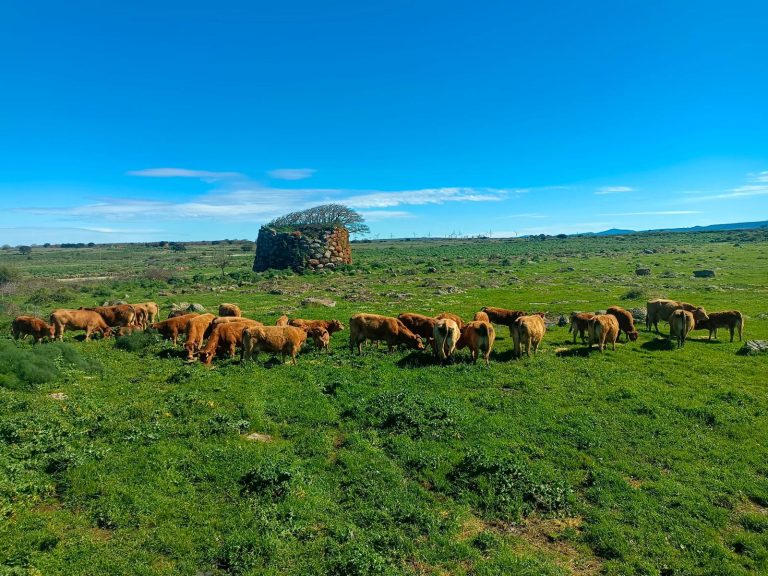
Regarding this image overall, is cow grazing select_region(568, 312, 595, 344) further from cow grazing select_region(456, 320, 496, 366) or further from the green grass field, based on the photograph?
cow grazing select_region(456, 320, 496, 366)

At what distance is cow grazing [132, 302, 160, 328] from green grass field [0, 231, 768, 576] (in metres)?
5.55

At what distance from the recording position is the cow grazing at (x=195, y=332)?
16.0 meters

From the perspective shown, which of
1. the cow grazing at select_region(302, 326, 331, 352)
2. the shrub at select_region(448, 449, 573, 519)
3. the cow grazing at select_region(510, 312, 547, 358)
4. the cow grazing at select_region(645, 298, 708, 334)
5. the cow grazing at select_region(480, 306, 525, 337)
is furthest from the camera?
the cow grazing at select_region(645, 298, 708, 334)

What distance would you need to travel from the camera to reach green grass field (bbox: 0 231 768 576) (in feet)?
20.2

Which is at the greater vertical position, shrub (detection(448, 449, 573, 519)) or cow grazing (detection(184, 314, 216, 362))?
cow grazing (detection(184, 314, 216, 362))

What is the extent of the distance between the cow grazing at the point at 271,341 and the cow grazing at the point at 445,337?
16.9 feet

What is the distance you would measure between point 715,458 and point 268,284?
37911mm

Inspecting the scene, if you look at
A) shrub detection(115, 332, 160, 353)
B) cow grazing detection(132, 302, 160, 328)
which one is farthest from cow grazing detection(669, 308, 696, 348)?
cow grazing detection(132, 302, 160, 328)

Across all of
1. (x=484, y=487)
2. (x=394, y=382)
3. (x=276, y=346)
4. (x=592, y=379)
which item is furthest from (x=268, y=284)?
(x=484, y=487)

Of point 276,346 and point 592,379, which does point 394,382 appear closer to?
point 276,346

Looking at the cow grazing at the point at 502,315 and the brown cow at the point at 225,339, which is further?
the cow grazing at the point at 502,315

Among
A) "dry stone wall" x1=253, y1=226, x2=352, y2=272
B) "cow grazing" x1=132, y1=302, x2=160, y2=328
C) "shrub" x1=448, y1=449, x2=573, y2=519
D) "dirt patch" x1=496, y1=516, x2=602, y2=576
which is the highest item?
"dry stone wall" x1=253, y1=226, x2=352, y2=272

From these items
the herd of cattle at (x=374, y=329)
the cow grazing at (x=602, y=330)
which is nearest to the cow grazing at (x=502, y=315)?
the herd of cattle at (x=374, y=329)

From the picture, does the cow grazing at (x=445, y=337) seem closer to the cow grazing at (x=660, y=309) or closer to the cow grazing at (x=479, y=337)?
the cow grazing at (x=479, y=337)
